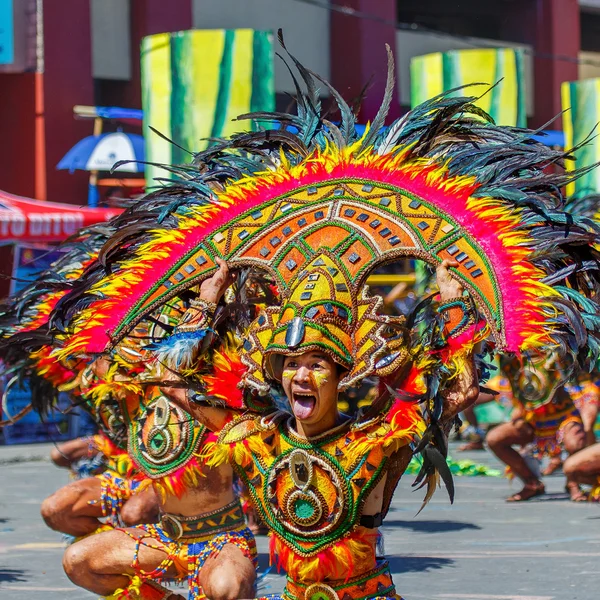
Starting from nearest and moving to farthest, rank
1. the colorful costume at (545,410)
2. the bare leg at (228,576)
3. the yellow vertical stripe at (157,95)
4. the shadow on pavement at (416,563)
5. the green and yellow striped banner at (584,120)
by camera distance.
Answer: the bare leg at (228,576) → the shadow on pavement at (416,563) → the colorful costume at (545,410) → the yellow vertical stripe at (157,95) → the green and yellow striped banner at (584,120)

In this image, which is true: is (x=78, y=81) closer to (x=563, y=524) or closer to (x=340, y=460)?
(x=563, y=524)

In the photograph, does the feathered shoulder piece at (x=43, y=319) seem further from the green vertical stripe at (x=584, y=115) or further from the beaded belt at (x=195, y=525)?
the green vertical stripe at (x=584, y=115)

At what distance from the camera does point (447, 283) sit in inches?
196

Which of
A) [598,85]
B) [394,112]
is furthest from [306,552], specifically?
[394,112]

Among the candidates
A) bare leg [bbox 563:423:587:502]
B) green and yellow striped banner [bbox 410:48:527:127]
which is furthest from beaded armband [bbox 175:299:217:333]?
green and yellow striped banner [bbox 410:48:527:127]

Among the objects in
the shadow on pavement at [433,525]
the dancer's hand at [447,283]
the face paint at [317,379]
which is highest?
the dancer's hand at [447,283]

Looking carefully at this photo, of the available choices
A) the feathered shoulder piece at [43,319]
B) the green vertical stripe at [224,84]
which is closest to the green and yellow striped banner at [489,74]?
the green vertical stripe at [224,84]

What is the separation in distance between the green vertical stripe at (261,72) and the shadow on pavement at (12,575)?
6.11 m

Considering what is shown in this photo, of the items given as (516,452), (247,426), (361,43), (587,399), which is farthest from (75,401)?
(361,43)

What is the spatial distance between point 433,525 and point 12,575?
3233 mm

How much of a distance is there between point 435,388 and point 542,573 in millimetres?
3920

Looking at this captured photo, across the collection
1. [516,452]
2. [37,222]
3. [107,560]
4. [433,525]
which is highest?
[37,222]

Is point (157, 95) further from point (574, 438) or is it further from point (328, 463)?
point (328, 463)

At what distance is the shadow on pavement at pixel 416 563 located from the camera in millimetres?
8625
